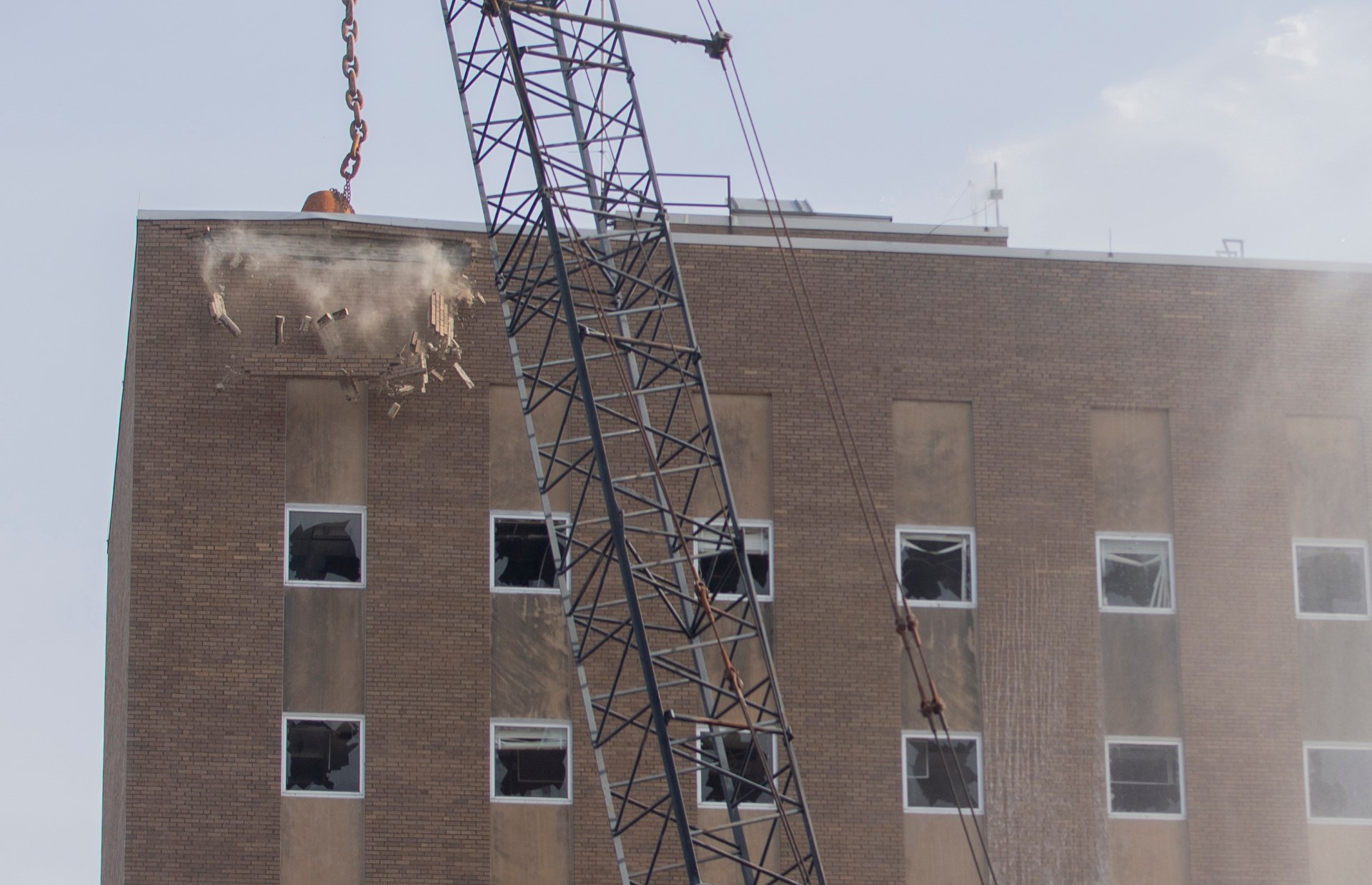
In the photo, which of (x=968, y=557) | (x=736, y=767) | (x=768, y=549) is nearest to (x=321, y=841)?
(x=736, y=767)

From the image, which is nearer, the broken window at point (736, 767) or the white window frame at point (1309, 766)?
the broken window at point (736, 767)

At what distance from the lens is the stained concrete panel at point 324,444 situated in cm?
2603

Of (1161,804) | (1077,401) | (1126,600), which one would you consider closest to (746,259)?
(1077,401)

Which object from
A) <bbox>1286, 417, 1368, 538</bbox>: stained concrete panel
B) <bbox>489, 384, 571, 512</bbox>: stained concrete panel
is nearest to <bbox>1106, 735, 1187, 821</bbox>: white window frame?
<bbox>1286, 417, 1368, 538</bbox>: stained concrete panel

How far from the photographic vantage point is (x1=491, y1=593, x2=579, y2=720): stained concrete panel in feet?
84.5

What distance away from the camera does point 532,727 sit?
25.8 meters

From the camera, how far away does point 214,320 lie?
26078mm

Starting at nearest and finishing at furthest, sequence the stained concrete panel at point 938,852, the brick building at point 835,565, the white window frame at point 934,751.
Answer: the brick building at point 835,565
the stained concrete panel at point 938,852
the white window frame at point 934,751

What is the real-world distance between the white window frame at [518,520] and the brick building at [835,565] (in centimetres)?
6

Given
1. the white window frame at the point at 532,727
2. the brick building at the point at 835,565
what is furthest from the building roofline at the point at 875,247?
the white window frame at the point at 532,727

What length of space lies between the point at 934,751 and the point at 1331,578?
6.50 metres

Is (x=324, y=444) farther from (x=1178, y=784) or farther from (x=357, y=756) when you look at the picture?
(x=1178, y=784)

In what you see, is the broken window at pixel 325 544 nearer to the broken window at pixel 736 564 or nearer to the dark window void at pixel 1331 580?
the broken window at pixel 736 564

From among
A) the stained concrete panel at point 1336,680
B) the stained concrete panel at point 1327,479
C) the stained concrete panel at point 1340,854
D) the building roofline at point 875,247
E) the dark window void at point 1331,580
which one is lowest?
the stained concrete panel at point 1340,854
